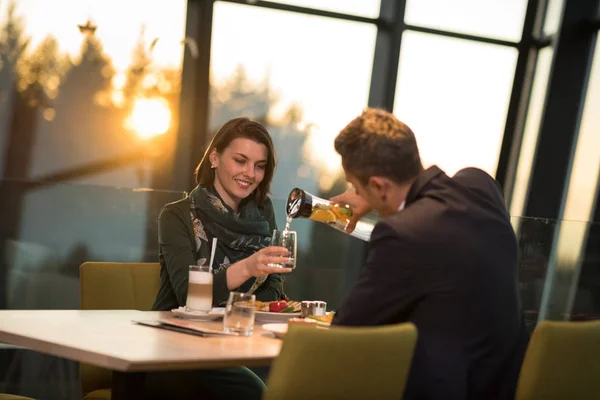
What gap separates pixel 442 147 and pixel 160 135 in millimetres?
1866

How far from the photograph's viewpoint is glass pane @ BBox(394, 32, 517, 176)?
18.6 ft

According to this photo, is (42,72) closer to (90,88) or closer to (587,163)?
(90,88)

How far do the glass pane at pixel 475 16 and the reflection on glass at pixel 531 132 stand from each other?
0.91 feet

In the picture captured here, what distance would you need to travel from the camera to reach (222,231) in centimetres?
303

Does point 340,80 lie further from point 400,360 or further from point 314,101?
point 400,360

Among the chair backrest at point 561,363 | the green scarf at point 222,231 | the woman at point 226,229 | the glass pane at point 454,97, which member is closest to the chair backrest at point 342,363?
the chair backrest at point 561,363

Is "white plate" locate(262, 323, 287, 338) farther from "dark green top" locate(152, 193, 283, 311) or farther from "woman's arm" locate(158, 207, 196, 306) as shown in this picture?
"woman's arm" locate(158, 207, 196, 306)

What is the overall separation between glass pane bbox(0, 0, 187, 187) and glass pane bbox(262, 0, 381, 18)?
0.76 m

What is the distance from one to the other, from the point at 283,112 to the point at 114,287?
2673mm

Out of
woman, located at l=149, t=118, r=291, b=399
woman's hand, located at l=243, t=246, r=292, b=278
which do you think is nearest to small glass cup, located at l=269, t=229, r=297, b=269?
woman's hand, located at l=243, t=246, r=292, b=278

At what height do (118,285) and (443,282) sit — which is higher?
(443,282)

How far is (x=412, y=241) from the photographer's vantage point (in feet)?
6.27

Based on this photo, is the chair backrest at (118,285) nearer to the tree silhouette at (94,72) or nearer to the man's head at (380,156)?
the man's head at (380,156)

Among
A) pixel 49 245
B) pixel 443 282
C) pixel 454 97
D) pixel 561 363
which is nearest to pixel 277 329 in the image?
pixel 443 282
